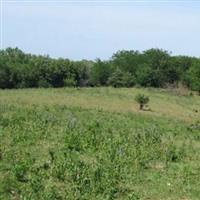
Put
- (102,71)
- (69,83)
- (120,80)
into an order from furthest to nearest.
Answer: (102,71), (120,80), (69,83)

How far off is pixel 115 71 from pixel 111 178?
59435mm

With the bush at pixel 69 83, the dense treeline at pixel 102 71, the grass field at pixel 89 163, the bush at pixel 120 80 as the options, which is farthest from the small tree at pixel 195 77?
the grass field at pixel 89 163

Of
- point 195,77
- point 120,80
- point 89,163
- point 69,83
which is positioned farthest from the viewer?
point 120,80

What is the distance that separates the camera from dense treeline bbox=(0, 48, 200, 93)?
63562 mm

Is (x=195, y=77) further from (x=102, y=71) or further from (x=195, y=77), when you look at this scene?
(x=102, y=71)

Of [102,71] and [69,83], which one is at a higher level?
[102,71]

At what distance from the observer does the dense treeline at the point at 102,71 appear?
209 feet

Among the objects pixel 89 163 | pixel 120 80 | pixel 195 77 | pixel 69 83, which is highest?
pixel 195 77

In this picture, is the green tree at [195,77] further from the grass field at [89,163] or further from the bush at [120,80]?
the grass field at [89,163]

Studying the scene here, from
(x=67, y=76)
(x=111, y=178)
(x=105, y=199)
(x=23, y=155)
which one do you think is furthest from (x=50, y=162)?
(x=67, y=76)

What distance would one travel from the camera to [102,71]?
71688 mm

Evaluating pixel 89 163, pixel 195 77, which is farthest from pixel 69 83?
pixel 89 163

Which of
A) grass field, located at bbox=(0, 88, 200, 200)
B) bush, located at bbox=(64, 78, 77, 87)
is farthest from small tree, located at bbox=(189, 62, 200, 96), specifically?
grass field, located at bbox=(0, 88, 200, 200)

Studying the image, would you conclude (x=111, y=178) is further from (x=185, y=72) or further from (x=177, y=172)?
(x=185, y=72)
